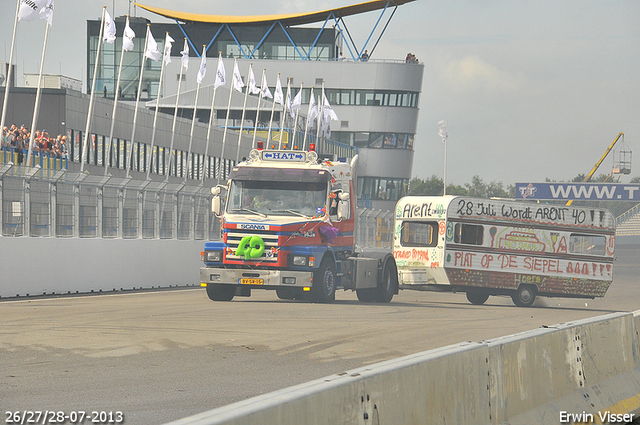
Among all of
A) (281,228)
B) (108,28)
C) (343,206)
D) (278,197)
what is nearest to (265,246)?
(281,228)

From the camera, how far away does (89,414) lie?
7.61 m

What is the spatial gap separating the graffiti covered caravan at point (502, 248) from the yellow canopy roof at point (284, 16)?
6508cm

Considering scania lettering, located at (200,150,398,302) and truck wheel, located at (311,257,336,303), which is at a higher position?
scania lettering, located at (200,150,398,302)

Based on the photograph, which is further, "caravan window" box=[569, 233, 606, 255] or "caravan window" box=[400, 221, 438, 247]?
"caravan window" box=[569, 233, 606, 255]

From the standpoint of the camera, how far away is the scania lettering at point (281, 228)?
67.3 ft

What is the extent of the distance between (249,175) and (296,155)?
140cm

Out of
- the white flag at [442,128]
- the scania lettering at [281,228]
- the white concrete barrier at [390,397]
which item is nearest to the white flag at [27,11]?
the scania lettering at [281,228]

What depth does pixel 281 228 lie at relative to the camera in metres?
20.5

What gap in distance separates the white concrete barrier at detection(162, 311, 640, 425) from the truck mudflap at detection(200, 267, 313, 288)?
10622 millimetres

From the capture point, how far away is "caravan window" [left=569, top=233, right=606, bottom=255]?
2723cm

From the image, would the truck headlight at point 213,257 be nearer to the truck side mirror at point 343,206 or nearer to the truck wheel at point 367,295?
the truck side mirror at point 343,206

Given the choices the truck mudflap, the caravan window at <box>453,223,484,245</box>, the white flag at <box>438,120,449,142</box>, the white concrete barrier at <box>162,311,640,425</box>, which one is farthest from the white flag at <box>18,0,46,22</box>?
the white flag at <box>438,120,449,142</box>

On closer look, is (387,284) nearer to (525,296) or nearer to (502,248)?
(502,248)

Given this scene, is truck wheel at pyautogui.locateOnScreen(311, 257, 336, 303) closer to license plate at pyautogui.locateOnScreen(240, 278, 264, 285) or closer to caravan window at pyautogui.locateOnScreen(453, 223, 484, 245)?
license plate at pyautogui.locateOnScreen(240, 278, 264, 285)
